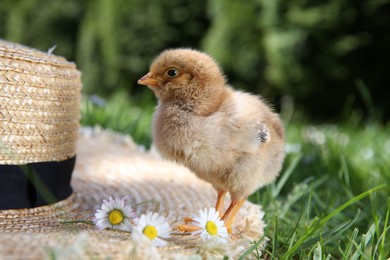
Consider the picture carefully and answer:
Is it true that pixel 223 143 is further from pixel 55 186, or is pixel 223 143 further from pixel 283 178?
pixel 283 178

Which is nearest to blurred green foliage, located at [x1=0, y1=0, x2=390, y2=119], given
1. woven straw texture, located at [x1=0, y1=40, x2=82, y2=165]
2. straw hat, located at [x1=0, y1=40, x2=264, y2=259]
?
straw hat, located at [x1=0, y1=40, x2=264, y2=259]

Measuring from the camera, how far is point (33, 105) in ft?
4.80

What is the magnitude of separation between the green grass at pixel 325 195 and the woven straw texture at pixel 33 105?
67cm

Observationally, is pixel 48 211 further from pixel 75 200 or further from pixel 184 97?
pixel 184 97

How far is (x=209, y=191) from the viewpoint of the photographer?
6.19 feet

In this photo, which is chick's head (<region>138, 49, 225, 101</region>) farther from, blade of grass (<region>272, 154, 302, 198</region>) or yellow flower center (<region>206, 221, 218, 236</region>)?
blade of grass (<region>272, 154, 302, 198</region>)

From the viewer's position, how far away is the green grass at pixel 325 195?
1.45 m

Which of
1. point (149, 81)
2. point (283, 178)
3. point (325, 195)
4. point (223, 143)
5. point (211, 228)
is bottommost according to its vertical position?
point (325, 195)

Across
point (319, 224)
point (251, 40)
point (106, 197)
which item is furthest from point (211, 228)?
point (251, 40)

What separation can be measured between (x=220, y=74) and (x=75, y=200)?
0.63 m

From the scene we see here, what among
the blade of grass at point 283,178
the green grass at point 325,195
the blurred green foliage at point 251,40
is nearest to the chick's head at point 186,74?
the green grass at point 325,195

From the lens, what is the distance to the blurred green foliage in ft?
15.1

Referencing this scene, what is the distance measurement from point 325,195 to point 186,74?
1153mm

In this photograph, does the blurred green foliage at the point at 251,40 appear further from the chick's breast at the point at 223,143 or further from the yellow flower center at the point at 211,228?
the yellow flower center at the point at 211,228
